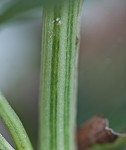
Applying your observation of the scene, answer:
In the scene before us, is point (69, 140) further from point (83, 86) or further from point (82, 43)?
point (82, 43)

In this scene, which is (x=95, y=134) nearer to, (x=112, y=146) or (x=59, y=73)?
(x=112, y=146)

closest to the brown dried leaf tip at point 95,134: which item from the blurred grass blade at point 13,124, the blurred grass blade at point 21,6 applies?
the blurred grass blade at point 13,124

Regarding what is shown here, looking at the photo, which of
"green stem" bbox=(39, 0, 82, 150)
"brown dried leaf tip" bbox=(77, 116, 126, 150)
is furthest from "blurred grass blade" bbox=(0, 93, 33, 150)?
"brown dried leaf tip" bbox=(77, 116, 126, 150)

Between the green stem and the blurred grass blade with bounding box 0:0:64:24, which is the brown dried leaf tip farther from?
the blurred grass blade with bounding box 0:0:64:24

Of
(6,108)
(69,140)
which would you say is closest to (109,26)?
(69,140)

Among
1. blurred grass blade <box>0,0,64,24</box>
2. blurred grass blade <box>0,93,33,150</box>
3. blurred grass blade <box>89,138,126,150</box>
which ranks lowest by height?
blurred grass blade <box>89,138,126,150</box>

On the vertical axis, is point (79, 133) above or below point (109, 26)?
below
